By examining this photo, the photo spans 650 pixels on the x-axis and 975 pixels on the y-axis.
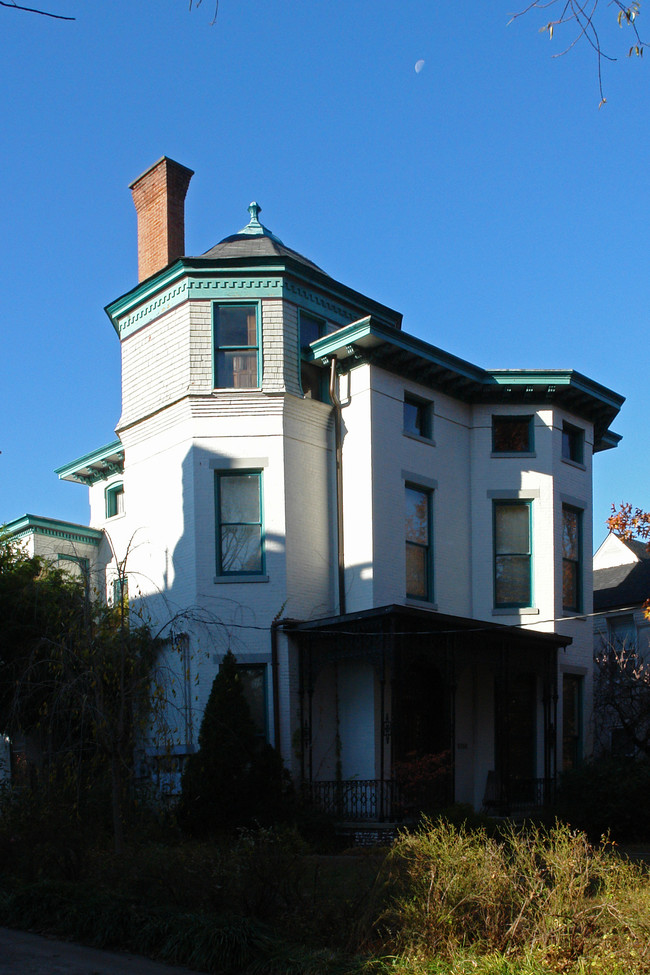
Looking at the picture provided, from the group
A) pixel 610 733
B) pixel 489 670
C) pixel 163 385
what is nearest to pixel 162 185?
pixel 163 385

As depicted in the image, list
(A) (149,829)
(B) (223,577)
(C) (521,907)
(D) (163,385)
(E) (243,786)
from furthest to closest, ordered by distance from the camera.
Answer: (D) (163,385)
(B) (223,577)
(E) (243,786)
(A) (149,829)
(C) (521,907)

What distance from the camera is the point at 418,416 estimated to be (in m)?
21.2

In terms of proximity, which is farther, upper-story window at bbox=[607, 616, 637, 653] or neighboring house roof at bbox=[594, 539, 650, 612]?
neighboring house roof at bbox=[594, 539, 650, 612]

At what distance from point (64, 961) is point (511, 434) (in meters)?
15.7

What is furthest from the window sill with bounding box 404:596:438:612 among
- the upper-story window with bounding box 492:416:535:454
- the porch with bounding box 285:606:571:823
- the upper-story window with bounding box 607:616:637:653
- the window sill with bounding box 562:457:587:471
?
the upper-story window with bounding box 607:616:637:653

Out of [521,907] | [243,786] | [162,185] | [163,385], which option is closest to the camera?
[521,907]

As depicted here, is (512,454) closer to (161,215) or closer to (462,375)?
(462,375)

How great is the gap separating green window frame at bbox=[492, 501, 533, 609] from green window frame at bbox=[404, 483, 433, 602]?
1.79 meters

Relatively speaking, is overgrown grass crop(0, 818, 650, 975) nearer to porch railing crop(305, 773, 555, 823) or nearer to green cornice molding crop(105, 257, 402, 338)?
porch railing crop(305, 773, 555, 823)

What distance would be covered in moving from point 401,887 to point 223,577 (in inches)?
408

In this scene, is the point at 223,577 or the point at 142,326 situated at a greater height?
the point at 142,326

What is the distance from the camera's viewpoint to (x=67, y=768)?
47.1 ft

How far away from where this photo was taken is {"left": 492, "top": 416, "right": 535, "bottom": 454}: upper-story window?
22.2 metres

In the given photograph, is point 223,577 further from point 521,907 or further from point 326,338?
point 521,907
